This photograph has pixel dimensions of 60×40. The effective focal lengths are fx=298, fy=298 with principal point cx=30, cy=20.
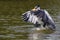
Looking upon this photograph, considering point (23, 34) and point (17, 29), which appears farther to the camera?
point (17, 29)

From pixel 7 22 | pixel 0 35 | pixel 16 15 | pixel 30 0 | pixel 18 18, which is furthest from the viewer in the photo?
pixel 30 0

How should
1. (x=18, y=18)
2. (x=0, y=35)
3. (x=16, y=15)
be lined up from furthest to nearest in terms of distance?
1. (x=16, y=15)
2. (x=18, y=18)
3. (x=0, y=35)

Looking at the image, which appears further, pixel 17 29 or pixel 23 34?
pixel 17 29

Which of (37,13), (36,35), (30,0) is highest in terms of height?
(30,0)

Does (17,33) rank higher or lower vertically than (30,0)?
lower

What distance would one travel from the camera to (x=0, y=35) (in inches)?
269

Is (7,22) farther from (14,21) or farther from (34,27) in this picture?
(34,27)

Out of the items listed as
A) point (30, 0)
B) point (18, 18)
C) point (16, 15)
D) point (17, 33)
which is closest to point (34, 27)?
point (17, 33)

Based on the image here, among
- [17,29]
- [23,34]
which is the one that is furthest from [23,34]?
[17,29]

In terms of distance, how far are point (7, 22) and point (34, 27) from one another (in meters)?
1.05

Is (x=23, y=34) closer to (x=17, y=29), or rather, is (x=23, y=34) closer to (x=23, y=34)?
(x=23, y=34)

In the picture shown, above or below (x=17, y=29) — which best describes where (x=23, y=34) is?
below

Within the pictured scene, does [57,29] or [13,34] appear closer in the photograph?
[13,34]

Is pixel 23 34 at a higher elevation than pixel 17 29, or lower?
lower
